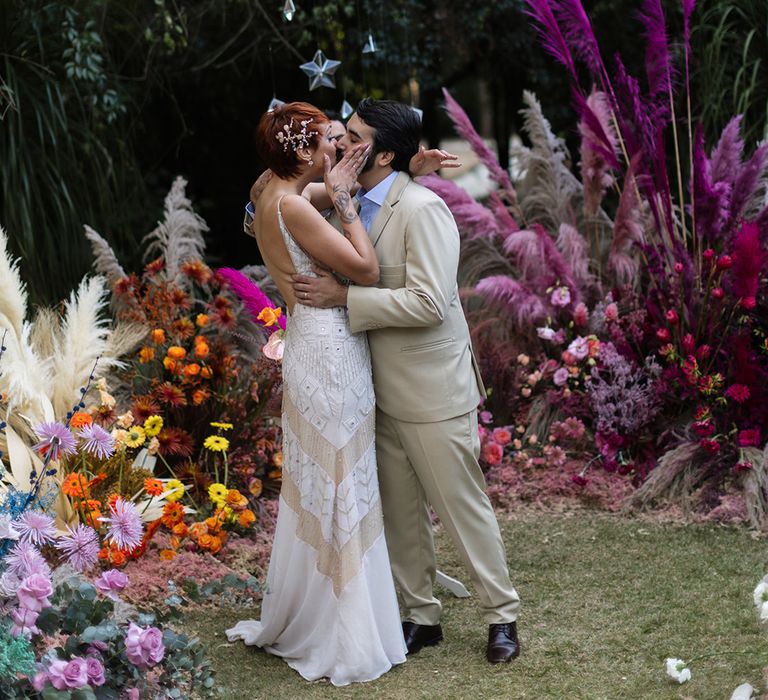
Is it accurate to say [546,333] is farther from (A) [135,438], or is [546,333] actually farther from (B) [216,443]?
(A) [135,438]

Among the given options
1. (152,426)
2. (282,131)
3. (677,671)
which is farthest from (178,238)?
(677,671)

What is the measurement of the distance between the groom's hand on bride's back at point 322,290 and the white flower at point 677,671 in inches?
60.2

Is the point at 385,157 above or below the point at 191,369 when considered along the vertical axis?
above

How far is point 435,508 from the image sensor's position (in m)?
3.79

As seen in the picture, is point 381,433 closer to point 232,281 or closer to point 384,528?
point 384,528

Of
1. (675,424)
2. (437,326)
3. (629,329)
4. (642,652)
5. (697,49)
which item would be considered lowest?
(642,652)

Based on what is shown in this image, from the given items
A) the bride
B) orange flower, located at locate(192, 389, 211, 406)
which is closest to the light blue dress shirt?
the bride

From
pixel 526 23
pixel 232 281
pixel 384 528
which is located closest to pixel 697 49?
pixel 526 23

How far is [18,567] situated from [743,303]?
3.41 meters

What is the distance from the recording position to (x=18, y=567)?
2.88 metres

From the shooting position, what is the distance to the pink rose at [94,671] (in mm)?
2895

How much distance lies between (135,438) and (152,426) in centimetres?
14

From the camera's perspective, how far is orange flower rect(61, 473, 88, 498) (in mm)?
4031

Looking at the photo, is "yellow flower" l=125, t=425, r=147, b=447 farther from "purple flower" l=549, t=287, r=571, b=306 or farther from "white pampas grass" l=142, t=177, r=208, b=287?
"purple flower" l=549, t=287, r=571, b=306
